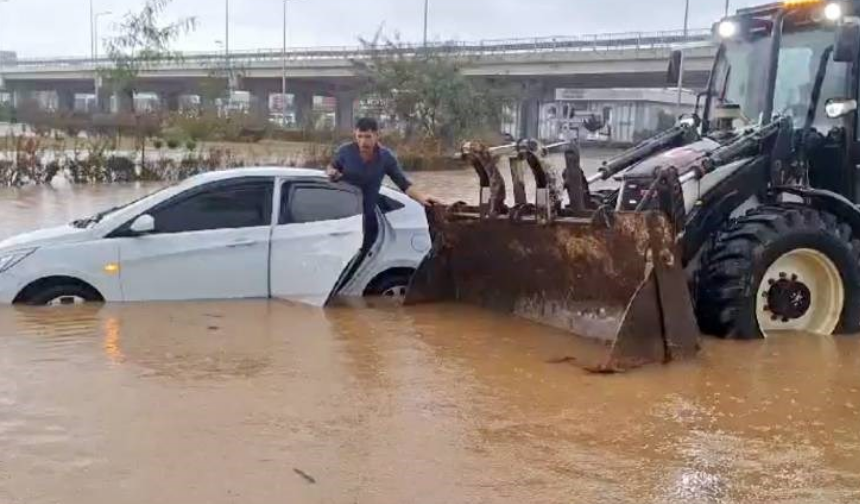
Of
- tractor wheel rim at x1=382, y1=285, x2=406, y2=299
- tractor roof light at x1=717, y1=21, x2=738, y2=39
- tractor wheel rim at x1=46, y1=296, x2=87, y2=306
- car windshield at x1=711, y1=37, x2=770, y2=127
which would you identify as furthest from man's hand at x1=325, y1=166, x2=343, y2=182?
tractor roof light at x1=717, y1=21, x2=738, y2=39

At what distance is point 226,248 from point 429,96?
36.1 m

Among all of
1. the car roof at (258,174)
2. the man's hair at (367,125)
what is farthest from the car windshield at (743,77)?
the car roof at (258,174)

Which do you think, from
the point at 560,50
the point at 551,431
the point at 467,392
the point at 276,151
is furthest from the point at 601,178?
the point at 560,50

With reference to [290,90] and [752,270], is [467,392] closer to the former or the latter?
[752,270]

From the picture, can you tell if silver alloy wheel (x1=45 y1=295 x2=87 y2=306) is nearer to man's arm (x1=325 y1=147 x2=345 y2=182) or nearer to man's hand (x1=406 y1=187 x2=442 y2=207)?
man's arm (x1=325 y1=147 x2=345 y2=182)

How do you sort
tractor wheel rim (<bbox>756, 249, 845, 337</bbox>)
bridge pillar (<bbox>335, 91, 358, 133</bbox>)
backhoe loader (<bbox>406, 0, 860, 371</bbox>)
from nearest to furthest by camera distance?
backhoe loader (<bbox>406, 0, 860, 371</bbox>), tractor wheel rim (<bbox>756, 249, 845, 337</bbox>), bridge pillar (<bbox>335, 91, 358, 133</bbox>)

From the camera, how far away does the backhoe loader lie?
730 centimetres

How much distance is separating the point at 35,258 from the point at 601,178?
501 centimetres

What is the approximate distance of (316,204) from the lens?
950 centimetres

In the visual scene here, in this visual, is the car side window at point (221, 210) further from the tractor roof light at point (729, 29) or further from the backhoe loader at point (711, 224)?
the tractor roof light at point (729, 29)

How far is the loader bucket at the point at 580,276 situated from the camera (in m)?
7.04

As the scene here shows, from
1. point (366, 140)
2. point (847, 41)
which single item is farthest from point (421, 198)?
point (847, 41)

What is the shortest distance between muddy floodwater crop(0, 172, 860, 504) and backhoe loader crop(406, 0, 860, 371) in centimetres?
30

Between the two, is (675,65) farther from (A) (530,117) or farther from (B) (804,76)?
(A) (530,117)
